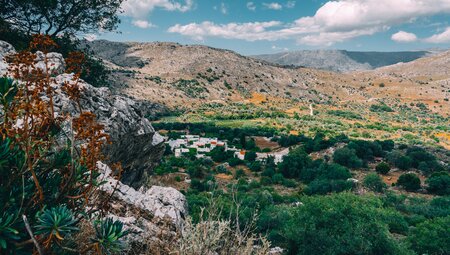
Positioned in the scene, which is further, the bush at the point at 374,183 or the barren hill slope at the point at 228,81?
the barren hill slope at the point at 228,81

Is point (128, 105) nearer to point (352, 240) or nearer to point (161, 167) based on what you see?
point (352, 240)

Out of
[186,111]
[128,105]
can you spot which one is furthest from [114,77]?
[128,105]

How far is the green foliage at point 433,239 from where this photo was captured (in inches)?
712

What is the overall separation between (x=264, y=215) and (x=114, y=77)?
7826 centimetres

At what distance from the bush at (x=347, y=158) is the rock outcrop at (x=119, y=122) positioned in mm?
35872

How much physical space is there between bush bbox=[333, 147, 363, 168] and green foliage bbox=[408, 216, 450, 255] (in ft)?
72.7

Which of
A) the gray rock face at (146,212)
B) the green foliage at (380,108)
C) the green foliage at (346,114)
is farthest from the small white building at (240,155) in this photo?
the green foliage at (380,108)

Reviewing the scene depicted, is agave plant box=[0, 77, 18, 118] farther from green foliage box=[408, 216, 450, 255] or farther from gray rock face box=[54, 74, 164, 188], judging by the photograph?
green foliage box=[408, 216, 450, 255]

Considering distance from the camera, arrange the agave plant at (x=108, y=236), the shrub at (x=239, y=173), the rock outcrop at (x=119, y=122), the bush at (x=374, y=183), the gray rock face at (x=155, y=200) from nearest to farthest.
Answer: the agave plant at (x=108, y=236)
the gray rock face at (x=155, y=200)
the rock outcrop at (x=119, y=122)
the bush at (x=374, y=183)
the shrub at (x=239, y=173)

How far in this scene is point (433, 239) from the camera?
18312 mm

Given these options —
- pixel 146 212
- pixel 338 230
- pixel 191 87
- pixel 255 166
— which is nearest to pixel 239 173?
pixel 255 166

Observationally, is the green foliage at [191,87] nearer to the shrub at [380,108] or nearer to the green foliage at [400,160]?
the shrub at [380,108]

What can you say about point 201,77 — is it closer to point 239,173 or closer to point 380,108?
point 380,108

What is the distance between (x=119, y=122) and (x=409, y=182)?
36.2m
